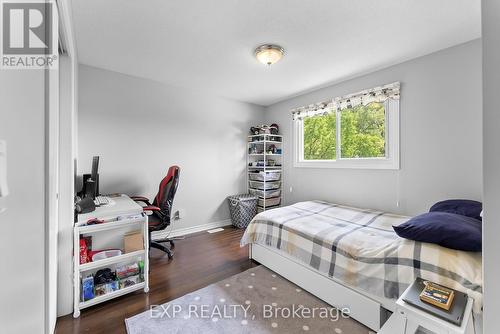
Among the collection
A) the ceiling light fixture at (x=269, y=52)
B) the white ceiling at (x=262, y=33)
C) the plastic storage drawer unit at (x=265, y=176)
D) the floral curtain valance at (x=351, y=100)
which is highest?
the white ceiling at (x=262, y=33)

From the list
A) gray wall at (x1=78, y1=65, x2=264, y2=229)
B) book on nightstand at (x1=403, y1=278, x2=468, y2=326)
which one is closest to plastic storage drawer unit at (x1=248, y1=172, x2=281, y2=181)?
gray wall at (x1=78, y1=65, x2=264, y2=229)

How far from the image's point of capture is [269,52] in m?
2.19

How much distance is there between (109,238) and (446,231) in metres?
2.58

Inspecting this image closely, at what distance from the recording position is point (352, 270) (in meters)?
1.65

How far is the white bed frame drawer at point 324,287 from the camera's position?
1535 millimetres

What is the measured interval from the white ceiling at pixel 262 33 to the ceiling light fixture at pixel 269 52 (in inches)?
2.7

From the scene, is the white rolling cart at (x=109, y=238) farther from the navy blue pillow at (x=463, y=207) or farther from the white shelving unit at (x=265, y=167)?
the navy blue pillow at (x=463, y=207)

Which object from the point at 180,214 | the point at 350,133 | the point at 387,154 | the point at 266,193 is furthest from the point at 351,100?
the point at 180,214

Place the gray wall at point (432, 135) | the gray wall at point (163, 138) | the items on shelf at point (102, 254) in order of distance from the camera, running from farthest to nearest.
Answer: the gray wall at point (163, 138) < the gray wall at point (432, 135) < the items on shelf at point (102, 254)

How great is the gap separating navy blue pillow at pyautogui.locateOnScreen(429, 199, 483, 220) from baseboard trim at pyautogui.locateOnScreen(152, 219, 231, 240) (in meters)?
2.97

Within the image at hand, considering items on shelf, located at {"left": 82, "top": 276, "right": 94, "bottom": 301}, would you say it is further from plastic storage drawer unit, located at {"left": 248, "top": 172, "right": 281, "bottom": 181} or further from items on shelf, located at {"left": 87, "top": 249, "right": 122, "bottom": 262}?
plastic storage drawer unit, located at {"left": 248, "top": 172, "right": 281, "bottom": 181}

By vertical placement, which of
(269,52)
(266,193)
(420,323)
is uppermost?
(269,52)

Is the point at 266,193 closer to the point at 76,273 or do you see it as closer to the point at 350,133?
the point at 350,133

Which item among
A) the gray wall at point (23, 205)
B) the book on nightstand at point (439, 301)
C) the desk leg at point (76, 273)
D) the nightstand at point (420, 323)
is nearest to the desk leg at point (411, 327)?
the nightstand at point (420, 323)
